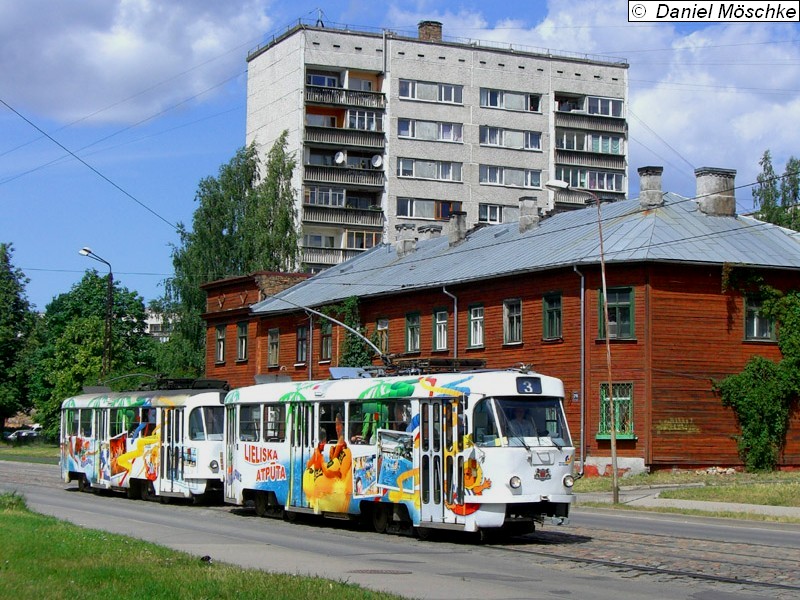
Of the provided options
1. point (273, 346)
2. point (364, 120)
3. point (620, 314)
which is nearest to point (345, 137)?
point (364, 120)

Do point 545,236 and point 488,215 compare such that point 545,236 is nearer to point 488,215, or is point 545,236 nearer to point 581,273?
point 581,273

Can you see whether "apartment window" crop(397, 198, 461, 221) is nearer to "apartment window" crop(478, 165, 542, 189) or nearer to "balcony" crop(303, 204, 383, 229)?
"balcony" crop(303, 204, 383, 229)

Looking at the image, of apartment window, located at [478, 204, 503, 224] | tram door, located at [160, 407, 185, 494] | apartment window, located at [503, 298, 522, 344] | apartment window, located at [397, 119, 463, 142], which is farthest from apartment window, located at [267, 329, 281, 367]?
tram door, located at [160, 407, 185, 494]

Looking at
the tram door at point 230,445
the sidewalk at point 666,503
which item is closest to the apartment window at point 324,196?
A: the sidewalk at point 666,503

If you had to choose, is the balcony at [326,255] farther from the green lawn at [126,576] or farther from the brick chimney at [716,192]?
the green lawn at [126,576]

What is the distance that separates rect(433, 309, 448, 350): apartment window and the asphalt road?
2040cm

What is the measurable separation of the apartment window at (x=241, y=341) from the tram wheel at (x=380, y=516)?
3917 centimetres

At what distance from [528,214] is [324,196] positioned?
31.1 meters

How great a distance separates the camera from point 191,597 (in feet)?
37.7

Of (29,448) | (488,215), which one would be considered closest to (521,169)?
(488,215)

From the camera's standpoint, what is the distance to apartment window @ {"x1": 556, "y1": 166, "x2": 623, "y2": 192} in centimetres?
8347

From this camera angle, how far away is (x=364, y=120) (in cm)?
7794

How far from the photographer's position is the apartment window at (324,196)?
7750cm

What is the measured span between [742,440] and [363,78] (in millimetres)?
45158
